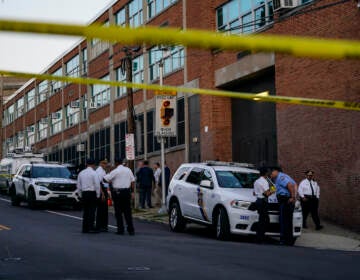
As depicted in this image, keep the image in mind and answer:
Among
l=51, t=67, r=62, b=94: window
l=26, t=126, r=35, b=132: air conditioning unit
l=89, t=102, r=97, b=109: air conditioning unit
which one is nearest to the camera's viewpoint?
l=89, t=102, r=97, b=109: air conditioning unit

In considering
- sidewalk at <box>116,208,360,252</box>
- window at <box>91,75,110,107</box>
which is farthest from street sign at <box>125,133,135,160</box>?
window at <box>91,75,110,107</box>

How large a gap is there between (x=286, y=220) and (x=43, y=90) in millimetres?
46158

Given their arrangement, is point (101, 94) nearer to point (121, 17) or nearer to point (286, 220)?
point (121, 17)

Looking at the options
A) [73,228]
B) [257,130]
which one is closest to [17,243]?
[73,228]

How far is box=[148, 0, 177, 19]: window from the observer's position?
33094mm

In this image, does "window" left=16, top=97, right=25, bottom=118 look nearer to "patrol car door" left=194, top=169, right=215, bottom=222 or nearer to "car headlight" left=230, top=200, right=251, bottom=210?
"patrol car door" left=194, top=169, right=215, bottom=222

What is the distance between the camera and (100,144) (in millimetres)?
42500

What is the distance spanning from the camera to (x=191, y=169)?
54.9 ft

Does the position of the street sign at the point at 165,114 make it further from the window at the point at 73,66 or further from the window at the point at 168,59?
the window at the point at 73,66

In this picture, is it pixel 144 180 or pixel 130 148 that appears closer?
pixel 130 148

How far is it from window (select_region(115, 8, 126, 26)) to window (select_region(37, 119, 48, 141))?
18.2 meters

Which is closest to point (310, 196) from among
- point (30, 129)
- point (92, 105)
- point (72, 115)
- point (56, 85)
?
point (92, 105)

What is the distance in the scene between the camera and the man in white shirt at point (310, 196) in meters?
18.0

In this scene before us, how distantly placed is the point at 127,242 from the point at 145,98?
880 inches
